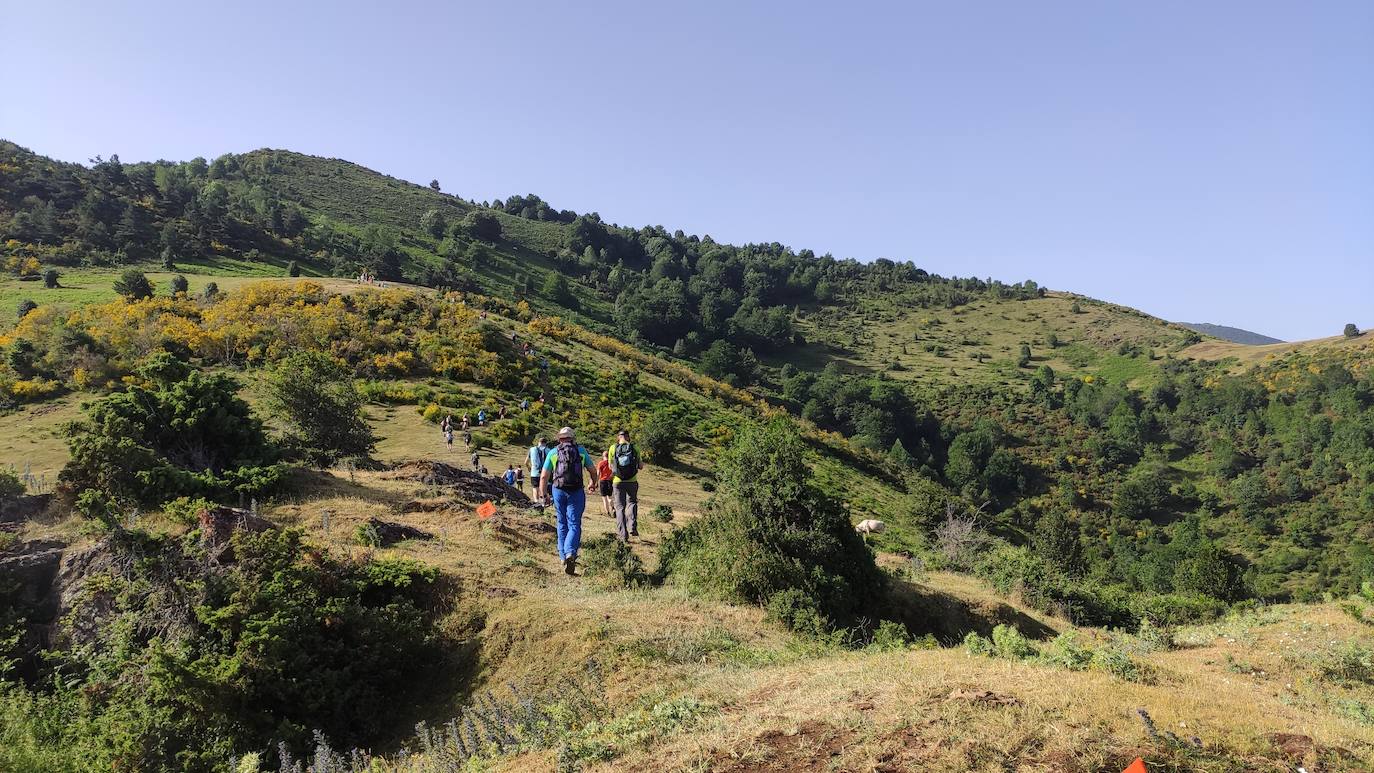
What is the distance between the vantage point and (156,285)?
41156 mm

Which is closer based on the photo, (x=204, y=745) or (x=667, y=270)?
(x=204, y=745)

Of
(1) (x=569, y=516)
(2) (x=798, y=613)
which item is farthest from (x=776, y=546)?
(1) (x=569, y=516)

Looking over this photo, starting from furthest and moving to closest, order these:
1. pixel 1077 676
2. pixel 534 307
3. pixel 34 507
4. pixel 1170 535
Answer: pixel 534 307 → pixel 1170 535 → pixel 34 507 → pixel 1077 676

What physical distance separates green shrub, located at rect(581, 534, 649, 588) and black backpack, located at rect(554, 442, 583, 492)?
1.41 meters

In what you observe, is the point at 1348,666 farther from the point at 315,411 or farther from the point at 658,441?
the point at 658,441

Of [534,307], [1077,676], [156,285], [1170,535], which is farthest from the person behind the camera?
[534,307]

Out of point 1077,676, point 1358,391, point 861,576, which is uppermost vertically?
point 1358,391

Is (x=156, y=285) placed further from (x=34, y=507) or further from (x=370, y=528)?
(x=370, y=528)

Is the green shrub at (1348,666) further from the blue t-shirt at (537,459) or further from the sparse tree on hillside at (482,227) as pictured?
the sparse tree on hillside at (482,227)

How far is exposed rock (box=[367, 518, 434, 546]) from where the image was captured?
986 cm

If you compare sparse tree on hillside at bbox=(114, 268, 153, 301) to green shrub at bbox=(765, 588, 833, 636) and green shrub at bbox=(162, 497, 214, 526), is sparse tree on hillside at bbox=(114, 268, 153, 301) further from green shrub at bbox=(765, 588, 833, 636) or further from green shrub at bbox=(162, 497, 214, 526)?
green shrub at bbox=(765, 588, 833, 636)

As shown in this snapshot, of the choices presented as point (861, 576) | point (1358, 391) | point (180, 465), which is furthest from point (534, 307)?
point (1358, 391)

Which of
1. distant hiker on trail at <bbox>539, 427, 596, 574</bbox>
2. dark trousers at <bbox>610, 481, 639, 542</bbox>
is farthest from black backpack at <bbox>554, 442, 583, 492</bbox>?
dark trousers at <bbox>610, 481, 639, 542</bbox>

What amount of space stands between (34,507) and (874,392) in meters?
74.9
